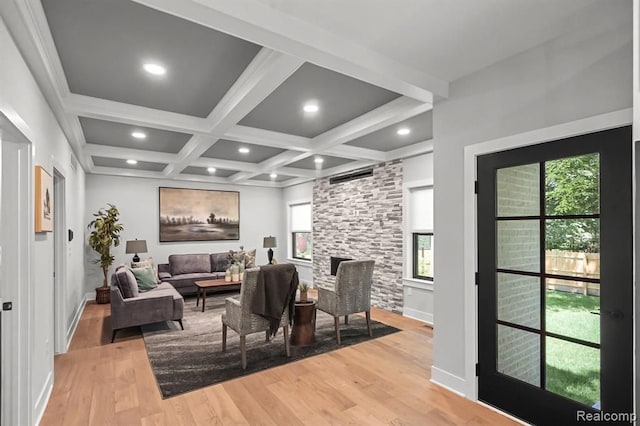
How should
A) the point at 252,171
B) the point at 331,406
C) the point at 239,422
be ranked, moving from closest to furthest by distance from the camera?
1. the point at 239,422
2. the point at 331,406
3. the point at 252,171

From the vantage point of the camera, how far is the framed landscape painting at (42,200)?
2469 millimetres

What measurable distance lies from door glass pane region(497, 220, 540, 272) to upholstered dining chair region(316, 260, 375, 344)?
77.0 inches

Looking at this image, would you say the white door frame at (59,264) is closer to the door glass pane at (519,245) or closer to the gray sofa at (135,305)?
the gray sofa at (135,305)

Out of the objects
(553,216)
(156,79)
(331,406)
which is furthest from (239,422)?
(156,79)

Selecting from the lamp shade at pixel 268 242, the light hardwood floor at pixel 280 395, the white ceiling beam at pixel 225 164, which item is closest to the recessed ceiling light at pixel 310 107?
the light hardwood floor at pixel 280 395

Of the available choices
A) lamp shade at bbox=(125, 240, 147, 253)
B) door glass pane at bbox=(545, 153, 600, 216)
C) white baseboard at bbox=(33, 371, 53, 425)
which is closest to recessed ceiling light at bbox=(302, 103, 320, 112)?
door glass pane at bbox=(545, 153, 600, 216)

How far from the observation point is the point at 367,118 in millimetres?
3740

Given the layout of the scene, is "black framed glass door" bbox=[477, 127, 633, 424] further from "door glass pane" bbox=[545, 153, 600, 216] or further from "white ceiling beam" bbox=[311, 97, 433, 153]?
"white ceiling beam" bbox=[311, 97, 433, 153]

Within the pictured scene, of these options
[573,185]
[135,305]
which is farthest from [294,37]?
[135,305]

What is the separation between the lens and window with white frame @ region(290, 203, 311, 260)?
820 centimetres

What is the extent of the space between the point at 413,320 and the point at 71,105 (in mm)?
5073

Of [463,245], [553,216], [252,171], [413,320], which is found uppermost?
[252,171]

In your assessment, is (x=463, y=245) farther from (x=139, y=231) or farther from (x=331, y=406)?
(x=139, y=231)

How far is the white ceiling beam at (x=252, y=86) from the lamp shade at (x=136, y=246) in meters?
3.94
